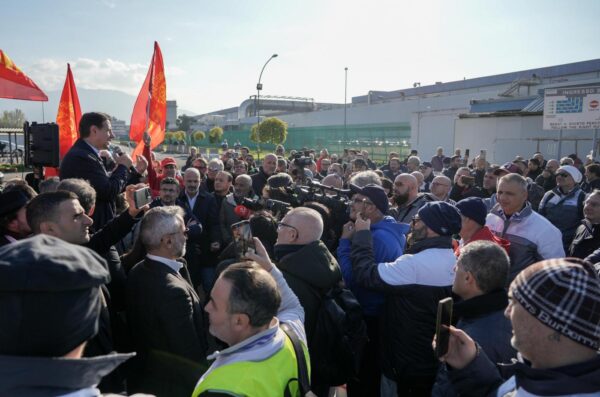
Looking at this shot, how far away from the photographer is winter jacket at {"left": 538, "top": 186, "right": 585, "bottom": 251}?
21.1 ft

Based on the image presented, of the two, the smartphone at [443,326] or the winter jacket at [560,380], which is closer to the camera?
the winter jacket at [560,380]

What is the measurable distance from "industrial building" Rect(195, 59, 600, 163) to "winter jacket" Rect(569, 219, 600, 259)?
14.9 meters

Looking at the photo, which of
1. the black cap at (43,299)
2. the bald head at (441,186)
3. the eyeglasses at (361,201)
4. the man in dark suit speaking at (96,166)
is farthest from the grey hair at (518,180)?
the black cap at (43,299)

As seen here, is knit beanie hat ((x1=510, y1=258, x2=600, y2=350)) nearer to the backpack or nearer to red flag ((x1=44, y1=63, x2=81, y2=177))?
the backpack

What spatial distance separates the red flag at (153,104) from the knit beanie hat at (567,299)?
679 centimetres

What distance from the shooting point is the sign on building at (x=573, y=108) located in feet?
50.7

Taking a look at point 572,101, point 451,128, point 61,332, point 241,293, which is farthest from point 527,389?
point 451,128

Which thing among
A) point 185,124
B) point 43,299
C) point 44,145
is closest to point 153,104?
point 44,145

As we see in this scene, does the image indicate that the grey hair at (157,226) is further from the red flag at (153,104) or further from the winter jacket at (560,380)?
the red flag at (153,104)

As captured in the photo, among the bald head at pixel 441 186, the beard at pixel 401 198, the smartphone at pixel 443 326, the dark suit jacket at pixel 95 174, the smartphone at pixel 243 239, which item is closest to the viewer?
the smartphone at pixel 443 326

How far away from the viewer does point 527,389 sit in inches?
58.7

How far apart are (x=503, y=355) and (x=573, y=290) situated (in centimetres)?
100

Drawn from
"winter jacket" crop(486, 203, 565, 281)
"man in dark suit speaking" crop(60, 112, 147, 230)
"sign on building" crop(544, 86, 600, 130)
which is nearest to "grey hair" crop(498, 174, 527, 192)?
"winter jacket" crop(486, 203, 565, 281)

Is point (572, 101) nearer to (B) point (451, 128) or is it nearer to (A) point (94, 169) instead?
(B) point (451, 128)
